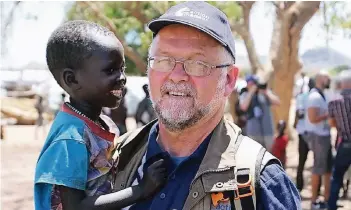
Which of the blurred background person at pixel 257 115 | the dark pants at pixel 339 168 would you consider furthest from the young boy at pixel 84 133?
the blurred background person at pixel 257 115

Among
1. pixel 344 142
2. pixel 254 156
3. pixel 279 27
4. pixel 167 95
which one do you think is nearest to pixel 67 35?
pixel 167 95

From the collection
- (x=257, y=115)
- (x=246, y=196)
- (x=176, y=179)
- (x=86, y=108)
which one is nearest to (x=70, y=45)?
(x=86, y=108)

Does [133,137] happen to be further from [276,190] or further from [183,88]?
[276,190]

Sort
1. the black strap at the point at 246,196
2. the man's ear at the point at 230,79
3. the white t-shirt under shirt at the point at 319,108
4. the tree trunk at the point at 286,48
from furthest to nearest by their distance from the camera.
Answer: the tree trunk at the point at 286,48 → the white t-shirt under shirt at the point at 319,108 → the man's ear at the point at 230,79 → the black strap at the point at 246,196

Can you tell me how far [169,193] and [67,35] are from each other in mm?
711

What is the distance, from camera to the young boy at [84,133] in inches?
73.7

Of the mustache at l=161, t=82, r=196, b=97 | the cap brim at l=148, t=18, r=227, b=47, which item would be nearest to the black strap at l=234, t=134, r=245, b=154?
the mustache at l=161, t=82, r=196, b=97

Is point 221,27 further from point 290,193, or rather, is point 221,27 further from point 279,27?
point 279,27

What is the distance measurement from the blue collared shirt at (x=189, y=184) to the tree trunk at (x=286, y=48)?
9106 millimetres

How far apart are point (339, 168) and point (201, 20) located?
507 centimetres

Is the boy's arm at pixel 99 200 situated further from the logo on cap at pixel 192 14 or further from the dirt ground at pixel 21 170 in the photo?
the dirt ground at pixel 21 170

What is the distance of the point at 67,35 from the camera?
2104 millimetres

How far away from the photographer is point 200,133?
1933 millimetres

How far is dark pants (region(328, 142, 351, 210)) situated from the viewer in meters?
6.34
